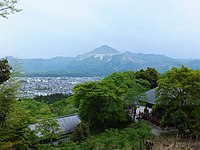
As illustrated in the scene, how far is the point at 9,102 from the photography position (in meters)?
8.99

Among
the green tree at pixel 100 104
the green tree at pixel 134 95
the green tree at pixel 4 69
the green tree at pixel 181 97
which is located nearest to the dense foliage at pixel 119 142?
the green tree at pixel 181 97

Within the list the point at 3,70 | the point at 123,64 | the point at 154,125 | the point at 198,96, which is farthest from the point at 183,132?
the point at 123,64

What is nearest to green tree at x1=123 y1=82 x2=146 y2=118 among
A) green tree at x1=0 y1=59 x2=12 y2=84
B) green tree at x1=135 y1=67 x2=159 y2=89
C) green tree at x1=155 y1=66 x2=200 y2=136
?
green tree at x1=155 y1=66 x2=200 y2=136

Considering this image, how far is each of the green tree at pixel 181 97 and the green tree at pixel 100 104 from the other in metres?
2.34

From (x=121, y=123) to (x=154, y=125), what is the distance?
6.32 feet

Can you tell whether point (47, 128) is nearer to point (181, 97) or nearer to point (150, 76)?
point (181, 97)

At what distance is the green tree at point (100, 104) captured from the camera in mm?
14352

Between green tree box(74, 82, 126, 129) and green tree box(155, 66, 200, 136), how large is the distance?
7.69ft

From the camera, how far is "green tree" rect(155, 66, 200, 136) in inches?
485

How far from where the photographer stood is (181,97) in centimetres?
1267

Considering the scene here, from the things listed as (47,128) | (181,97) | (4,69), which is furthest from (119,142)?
(181,97)

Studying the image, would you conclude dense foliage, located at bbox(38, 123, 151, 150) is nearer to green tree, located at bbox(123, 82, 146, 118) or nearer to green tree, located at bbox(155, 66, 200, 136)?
green tree, located at bbox(155, 66, 200, 136)

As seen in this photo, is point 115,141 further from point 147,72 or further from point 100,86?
point 147,72

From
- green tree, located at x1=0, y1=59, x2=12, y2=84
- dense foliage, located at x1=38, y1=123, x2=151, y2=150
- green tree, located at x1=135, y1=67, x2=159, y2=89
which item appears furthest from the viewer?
green tree, located at x1=135, y1=67, x2=159, y2=89
